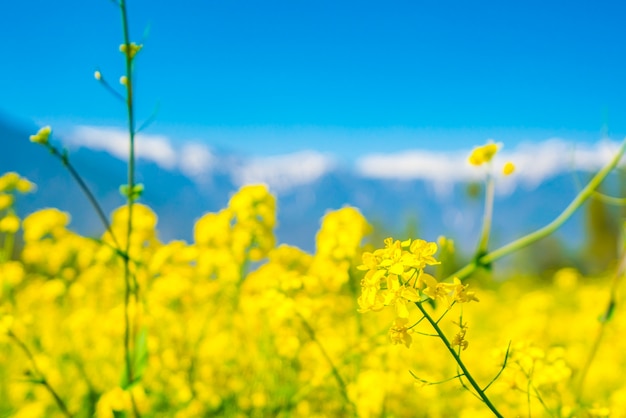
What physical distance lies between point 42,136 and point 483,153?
1.34 metres

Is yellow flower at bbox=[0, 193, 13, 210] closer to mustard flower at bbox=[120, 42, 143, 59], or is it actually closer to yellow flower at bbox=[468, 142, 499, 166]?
mustard flower at bbox=[120, 42, 143, 59]

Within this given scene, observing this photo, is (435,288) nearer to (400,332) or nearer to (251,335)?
(400,332)

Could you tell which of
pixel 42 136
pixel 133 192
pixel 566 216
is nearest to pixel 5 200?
pixel 42 136

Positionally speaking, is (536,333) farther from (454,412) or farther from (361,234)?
(361,234)

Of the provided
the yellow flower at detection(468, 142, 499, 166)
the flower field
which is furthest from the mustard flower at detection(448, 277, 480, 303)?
the yellow flower at detection(468, 142, 499, 166)

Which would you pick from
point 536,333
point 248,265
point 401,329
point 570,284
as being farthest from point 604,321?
point 570,284

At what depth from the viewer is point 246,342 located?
3420 mm

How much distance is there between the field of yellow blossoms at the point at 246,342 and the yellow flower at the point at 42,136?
1.40 feet

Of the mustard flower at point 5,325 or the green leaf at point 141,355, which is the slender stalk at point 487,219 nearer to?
the green leaf at point 141,355

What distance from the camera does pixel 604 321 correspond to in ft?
6.09

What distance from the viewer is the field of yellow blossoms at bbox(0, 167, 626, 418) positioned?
7.44ft

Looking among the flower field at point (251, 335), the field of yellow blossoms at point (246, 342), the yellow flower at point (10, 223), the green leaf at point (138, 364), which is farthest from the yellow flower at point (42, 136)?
the yellow flower at point (10, 223)

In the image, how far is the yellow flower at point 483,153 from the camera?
6.81 feet

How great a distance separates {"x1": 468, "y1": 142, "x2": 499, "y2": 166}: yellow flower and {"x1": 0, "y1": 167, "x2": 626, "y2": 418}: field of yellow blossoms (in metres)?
0.38
